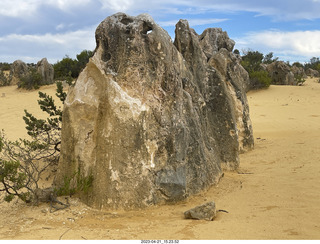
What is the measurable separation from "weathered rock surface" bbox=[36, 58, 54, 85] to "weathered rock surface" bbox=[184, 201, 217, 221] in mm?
20900

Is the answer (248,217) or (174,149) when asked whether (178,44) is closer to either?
(174,149)

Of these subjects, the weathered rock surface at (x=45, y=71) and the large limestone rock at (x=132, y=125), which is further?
the weathered rock surface at (x=45, y=71)

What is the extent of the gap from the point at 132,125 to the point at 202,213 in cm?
139

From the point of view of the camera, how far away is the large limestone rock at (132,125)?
4.47m

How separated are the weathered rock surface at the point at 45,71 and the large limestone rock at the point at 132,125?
19563 mm

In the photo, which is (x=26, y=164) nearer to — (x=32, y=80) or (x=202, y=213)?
(x=202, y=213)

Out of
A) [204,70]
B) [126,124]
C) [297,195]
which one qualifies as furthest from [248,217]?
[204,70]

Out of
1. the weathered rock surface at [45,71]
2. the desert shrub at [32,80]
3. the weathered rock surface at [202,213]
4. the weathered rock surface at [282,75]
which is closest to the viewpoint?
the weathered rock surface at [202,213]

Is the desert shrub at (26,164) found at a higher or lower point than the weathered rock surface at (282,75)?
lower

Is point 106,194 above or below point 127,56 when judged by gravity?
below

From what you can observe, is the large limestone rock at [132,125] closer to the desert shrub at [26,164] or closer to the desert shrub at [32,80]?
the desert shrub at [26,164]

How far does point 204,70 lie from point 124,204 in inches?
137

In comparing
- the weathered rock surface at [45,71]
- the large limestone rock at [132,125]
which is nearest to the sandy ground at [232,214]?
the large limestone rock at [132,125]

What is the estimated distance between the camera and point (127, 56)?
471cm
